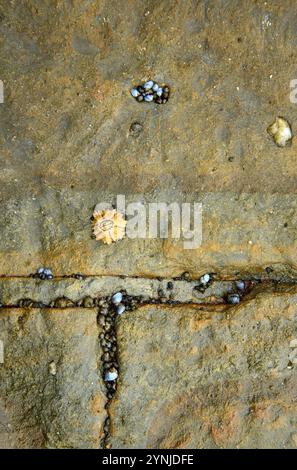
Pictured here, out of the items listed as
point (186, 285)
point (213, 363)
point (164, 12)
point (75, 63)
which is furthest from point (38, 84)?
point (213, 363)

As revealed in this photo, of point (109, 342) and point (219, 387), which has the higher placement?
point (109, 342)

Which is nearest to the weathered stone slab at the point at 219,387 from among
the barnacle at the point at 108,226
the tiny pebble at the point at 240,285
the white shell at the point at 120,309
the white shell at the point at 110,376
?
the white shell at the point at 110,376

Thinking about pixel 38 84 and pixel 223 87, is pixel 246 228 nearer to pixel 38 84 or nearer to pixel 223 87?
pixel 223 87

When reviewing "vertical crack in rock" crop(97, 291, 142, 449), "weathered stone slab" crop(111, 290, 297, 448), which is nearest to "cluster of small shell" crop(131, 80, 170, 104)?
"vertical crack in rock" crop(97, 291, 142, 449)

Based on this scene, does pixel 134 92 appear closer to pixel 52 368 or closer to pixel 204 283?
pixel 204 283

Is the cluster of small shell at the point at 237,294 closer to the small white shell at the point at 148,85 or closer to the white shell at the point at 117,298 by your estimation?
the white shell at the point at 117,298

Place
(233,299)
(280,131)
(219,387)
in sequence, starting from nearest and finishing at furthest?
(219,387), (233,299), (280,131)

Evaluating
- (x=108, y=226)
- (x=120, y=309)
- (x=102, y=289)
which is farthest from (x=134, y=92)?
(x=120, y=309)
